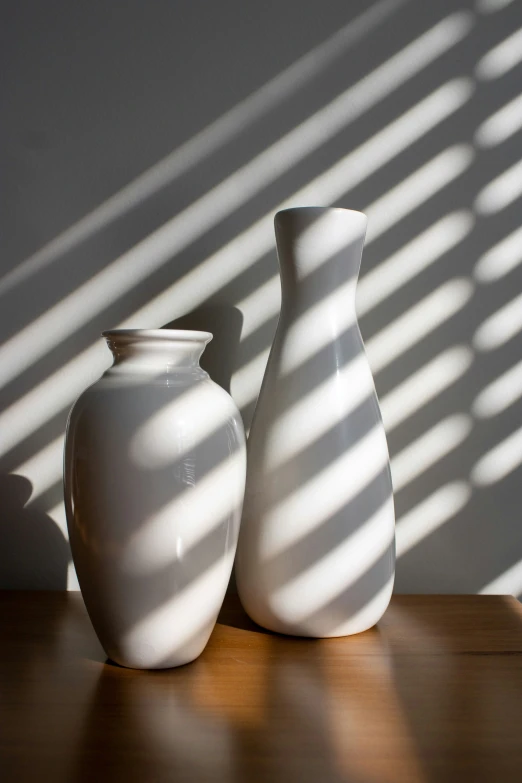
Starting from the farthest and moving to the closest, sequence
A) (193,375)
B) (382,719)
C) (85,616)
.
Answer: (85,616), (193,375), (382,719)

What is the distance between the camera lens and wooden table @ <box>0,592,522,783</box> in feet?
1.69

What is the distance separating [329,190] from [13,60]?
0.44m

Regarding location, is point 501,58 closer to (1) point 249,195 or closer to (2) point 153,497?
(1) point 249,195

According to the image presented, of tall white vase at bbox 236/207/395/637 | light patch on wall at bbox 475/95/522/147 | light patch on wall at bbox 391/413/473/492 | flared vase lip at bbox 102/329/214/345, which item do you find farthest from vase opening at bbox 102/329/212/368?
light patch on wall at bbox 475/95/522/147

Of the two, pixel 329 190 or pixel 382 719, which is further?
pixel 329 190

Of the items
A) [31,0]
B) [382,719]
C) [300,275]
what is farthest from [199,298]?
[382,719]

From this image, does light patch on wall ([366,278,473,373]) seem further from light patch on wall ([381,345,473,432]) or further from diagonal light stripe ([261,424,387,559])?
diagonal light stripe ([261,424,387,559])

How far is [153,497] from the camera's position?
64cm

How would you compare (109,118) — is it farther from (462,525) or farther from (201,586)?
(462,525)

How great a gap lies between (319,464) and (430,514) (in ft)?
0.84

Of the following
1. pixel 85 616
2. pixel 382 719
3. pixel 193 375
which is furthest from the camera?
pixel 85 616

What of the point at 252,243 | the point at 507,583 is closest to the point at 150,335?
the point at 252,243

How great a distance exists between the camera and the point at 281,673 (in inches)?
26.6

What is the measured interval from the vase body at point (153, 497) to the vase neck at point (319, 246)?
14 centimetres
